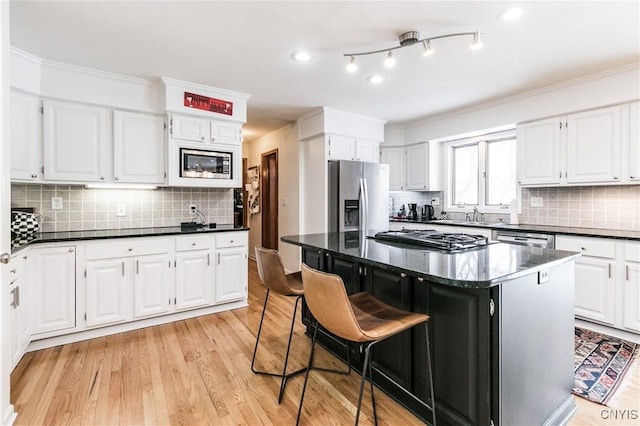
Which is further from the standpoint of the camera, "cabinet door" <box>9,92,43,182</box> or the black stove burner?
"cabinet door" <box>9,92,43,182</box>

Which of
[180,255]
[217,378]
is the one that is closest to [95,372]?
[217,378]

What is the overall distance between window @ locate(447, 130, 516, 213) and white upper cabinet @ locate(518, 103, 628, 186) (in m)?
0.57

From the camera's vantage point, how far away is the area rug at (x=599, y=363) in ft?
6.61

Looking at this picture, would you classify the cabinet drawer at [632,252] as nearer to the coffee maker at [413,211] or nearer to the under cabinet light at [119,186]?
the coffee maker at [413,211]

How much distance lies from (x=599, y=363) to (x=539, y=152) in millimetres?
2212

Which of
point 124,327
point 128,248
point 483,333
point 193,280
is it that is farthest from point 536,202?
point 124,327

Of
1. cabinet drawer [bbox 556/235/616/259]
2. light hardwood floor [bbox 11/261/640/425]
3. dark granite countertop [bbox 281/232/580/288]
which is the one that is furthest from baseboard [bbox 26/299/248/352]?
cabinet drawer [bbox 556/235/616/259]

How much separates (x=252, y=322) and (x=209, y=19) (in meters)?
2.61

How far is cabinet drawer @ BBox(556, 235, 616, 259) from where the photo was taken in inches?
109

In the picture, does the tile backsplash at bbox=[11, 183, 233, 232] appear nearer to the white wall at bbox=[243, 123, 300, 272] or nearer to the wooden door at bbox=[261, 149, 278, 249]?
the white wall at bbox=[243, 123, 300, 272]

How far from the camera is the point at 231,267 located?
3.50 metres

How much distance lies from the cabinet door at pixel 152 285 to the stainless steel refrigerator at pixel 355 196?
2083mm

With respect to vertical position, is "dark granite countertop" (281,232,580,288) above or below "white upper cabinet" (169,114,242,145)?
below

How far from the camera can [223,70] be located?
2996 mm
